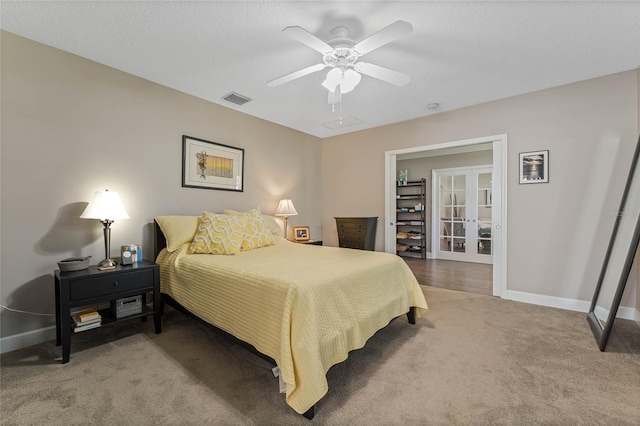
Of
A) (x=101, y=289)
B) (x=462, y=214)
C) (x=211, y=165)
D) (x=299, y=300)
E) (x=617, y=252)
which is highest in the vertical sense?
(x=211, y=165)

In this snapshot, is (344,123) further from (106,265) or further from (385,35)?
(106,265)

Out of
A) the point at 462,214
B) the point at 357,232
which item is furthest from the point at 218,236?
the point at 462,214

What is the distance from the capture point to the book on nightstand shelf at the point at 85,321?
2.06 metres

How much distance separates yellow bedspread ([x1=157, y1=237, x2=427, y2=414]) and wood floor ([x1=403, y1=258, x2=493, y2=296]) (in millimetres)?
1676

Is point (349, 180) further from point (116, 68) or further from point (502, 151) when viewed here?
point (116, 68)

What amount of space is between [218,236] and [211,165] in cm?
119

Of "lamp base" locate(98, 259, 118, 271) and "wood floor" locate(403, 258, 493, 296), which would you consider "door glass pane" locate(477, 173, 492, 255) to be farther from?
"lamp base" locate(98, 259, 118, 271)

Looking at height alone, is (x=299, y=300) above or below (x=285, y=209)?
below

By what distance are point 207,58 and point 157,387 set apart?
2558 millimetres

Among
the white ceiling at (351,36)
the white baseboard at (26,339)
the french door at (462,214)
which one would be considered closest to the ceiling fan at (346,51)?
the white ceiling at (351,36)

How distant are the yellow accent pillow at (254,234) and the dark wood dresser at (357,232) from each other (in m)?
1.61

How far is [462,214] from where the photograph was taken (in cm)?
605

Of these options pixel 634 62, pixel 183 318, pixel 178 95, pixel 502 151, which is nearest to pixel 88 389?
pixel 183 318

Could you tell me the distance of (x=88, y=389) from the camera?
1.63 metres
